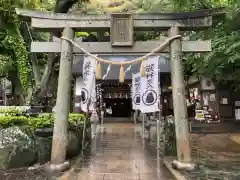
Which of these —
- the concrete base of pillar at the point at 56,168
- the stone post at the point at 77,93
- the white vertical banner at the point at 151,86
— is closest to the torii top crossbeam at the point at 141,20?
the white vertical banner at the point at 151,86

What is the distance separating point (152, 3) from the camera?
1833 centimetres

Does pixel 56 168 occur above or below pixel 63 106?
below

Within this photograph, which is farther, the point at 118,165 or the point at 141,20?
the point at 118,165

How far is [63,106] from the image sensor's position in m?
8.14

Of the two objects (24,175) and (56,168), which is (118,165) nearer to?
(56,168)

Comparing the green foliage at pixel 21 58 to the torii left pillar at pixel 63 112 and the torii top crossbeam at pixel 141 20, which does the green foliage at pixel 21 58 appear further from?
the torii left pillar at pixel 63 112

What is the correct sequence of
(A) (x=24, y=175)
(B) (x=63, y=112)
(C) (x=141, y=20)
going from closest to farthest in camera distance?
(A) (x=24, y=175) < (B) (x=63, y=112) < (C) (x=141, y=20)

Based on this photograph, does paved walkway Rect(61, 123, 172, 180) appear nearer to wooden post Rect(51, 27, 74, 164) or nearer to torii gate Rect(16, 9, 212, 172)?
wooden post Rect(51, 27, 74, 164)

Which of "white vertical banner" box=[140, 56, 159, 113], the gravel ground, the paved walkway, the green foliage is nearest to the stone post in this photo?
the green foliage

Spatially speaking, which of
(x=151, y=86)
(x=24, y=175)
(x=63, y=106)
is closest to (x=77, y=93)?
(x=151, y=86)

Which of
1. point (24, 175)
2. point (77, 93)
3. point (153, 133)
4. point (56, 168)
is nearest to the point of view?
point (24, 175)

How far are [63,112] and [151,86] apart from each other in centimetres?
281

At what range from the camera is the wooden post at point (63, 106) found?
7891 millimetres

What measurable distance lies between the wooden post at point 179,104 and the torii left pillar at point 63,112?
10.1 feet
